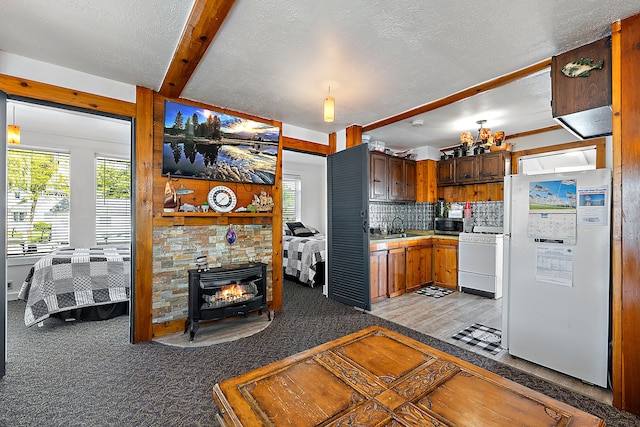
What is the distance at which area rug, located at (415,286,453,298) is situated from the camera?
14.6ft

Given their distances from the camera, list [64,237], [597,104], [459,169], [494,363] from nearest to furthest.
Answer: [597,104], [494,363], [64,237], [459,169]

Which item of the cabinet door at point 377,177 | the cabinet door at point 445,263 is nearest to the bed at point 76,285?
the cabinet door at point 377,177

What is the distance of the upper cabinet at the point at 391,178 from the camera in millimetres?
4754

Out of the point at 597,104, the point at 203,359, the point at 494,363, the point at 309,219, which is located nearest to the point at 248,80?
the point at 203,359

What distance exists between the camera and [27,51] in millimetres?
2258

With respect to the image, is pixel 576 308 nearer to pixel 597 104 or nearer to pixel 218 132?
pixel 597 104

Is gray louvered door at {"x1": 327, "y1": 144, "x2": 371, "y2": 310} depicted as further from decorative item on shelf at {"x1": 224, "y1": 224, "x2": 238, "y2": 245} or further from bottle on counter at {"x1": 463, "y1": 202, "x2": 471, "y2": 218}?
bottle on counter at {"x1": 463, "y1": 202, "x2": 471, "y2": 218}

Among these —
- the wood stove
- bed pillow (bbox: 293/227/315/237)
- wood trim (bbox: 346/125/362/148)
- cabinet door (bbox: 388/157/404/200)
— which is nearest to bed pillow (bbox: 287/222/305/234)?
bed pillow (bbox: 293/227/315/237)

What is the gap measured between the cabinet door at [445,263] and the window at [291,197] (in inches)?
129

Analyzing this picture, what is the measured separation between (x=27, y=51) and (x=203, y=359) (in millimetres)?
2796

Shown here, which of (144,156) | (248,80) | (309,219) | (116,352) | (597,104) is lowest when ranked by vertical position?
(116,352)

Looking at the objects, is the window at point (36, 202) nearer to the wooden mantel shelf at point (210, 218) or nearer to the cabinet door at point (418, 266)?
the wooden mantel shelf at point (210, 218)

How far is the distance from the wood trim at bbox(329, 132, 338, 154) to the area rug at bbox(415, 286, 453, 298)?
8.43 ft

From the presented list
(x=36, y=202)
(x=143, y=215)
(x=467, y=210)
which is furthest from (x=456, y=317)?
(x=36, y=202)
